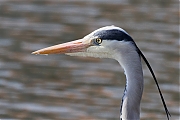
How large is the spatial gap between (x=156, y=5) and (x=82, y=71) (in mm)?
5262

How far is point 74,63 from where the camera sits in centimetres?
1061

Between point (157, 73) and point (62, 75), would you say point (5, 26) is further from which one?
point (157, 73)

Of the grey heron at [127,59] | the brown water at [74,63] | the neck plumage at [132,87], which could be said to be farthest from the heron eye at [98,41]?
the brown water at [74,63]

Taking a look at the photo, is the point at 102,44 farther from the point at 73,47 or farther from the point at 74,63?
the point at 74,63

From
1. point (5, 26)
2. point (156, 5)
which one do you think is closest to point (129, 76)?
point (5, 26)

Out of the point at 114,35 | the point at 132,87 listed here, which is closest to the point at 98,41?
the point at 114,35

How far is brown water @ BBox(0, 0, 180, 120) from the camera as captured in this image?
9.00m

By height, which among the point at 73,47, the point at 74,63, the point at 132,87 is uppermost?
the point at 73,47

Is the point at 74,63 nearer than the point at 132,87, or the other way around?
the point at 132,87

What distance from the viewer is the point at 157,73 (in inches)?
402

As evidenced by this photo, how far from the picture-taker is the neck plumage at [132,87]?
5.26 metres

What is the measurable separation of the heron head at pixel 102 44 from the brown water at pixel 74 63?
3.15 m

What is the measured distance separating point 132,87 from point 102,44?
0.44 meters

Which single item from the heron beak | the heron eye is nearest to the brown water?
the heron beak
